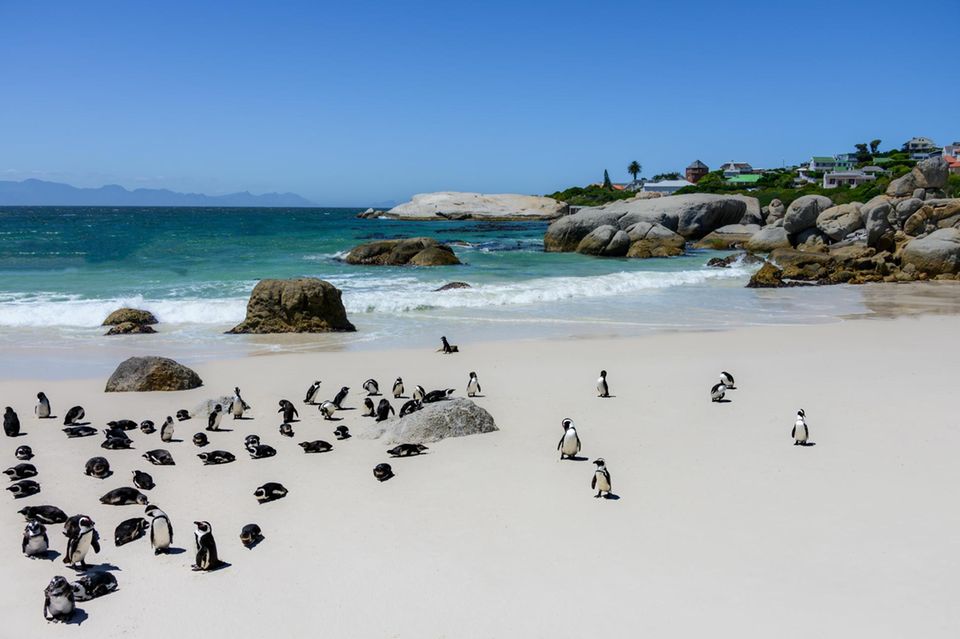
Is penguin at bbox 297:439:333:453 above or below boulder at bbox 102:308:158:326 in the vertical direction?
below

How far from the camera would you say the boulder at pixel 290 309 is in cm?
1845


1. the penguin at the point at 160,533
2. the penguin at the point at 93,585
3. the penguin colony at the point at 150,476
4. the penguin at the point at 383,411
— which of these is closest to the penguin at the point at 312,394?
the penguin colony at the point at 150,476

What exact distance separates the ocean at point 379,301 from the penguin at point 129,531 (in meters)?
8.43

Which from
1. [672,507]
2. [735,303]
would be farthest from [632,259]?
[672,507]

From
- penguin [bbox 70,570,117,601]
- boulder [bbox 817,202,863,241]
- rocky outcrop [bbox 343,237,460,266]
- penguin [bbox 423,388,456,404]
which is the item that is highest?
boulder [bbox 817,202,863,241]

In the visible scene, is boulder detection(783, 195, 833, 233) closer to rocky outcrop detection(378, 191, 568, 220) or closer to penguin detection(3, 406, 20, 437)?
penguin detection(3, 406, 20, 437)

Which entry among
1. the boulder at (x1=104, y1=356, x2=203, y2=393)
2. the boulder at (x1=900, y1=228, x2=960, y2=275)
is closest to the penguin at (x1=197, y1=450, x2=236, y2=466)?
the boulder at (x1=104, y1=356, x2=203, y2=393)

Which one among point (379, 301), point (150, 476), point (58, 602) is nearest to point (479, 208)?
point (379, 301)

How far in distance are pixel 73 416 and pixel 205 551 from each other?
515cm

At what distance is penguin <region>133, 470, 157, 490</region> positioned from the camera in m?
7.86

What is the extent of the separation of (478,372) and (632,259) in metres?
30.4

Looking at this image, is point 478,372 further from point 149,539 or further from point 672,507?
point 149,539

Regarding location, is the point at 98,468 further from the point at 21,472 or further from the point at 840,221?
the point at 840,221

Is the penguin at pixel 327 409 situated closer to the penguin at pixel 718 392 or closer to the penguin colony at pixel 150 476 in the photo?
the penguin colony at pixel 150 476
